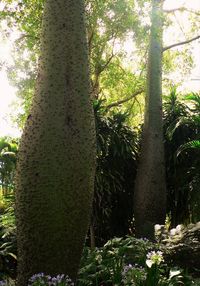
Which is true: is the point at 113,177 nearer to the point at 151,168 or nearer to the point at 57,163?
the point at 151,168

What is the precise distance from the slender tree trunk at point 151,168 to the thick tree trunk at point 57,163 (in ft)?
11.2

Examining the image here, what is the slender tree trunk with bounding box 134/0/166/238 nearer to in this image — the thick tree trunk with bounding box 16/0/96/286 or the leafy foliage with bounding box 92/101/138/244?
the leafy foliage with bounding box 92/101/138/244

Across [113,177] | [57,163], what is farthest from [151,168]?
[57,163]

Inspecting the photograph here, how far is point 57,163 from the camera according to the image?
143 inches

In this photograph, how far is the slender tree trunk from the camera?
732cm

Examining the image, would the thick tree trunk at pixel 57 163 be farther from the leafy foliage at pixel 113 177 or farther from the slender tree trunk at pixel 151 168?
the leafy foliage at pixel 113 177

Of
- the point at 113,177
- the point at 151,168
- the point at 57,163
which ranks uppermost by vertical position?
the point at 151,168

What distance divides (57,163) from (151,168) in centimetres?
410

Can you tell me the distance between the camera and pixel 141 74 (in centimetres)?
1553

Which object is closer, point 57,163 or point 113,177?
point 57,163

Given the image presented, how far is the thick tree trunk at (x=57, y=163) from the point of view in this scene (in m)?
3.61

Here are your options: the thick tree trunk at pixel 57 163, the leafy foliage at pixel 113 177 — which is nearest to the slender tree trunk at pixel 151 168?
the leafy foliage at pixel 113 177

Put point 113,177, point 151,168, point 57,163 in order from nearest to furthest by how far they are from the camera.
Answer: point 57,163 < point 151,168 < point 113,177

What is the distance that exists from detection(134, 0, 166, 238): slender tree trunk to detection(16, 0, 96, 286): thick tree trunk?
340 centimetres
